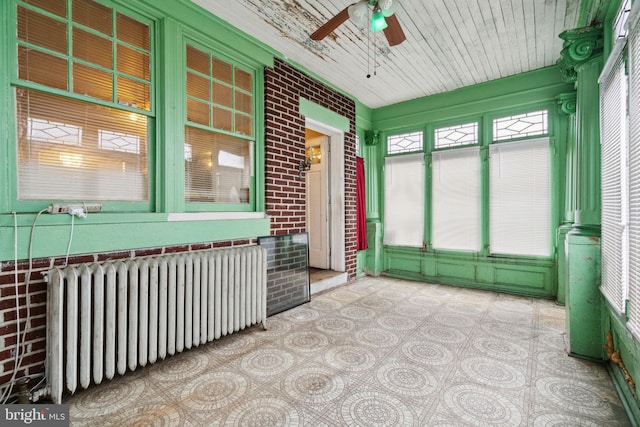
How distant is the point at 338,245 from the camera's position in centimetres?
459

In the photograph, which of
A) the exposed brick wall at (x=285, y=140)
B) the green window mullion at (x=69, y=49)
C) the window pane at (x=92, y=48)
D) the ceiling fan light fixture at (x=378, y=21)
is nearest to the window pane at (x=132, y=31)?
the window pane at (x=92, y=48)

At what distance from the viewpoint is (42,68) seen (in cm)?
187

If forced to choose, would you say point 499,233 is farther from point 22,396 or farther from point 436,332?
point 22,396

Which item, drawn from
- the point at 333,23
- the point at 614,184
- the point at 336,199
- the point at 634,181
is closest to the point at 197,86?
the point at 333,23

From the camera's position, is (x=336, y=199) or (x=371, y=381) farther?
(x=336, y=199)

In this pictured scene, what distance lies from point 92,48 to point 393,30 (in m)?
2.23

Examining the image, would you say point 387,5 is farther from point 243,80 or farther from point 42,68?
point 42,68

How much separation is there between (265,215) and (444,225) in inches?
115

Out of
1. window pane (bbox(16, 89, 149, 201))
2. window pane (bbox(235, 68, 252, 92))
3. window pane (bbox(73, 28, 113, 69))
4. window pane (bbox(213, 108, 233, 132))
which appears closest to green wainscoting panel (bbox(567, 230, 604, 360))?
window pane (bbox(213, 108, 233, 132))

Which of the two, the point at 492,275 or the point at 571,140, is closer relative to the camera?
the point at 571,140

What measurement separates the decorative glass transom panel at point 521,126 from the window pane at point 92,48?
4663 millimetres

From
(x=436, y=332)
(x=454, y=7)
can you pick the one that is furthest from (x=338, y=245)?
(x=454, y=7)

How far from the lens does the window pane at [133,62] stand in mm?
2240

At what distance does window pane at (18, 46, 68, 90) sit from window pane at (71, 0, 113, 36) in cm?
36
